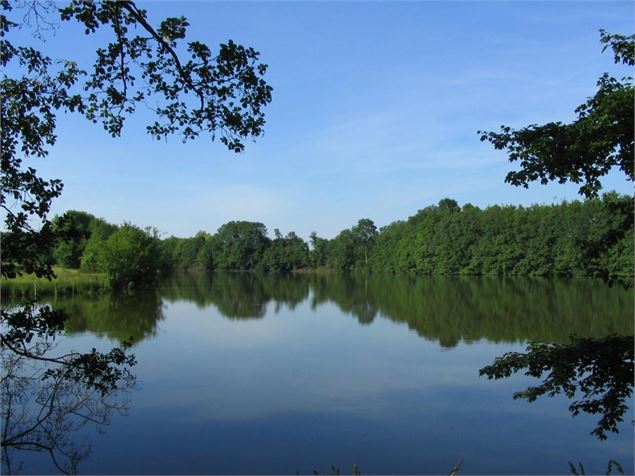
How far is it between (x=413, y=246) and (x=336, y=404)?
2532 inches

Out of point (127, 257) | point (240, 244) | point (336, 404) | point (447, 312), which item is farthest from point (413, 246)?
point (336, 404)

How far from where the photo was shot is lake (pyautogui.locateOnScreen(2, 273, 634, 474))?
7.93 meters

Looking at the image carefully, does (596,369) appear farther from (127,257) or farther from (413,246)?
(413,246)

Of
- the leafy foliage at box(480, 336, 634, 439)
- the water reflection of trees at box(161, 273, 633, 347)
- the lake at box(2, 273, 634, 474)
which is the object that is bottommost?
the lake at box(2, 273, 634, 474)

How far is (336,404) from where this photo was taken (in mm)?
10680

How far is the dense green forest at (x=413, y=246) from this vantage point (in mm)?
5204

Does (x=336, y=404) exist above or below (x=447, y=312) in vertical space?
below

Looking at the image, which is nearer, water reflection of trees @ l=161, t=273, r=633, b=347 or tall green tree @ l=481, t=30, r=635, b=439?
tall green tree @ l=481, t=30, r=635, b=439

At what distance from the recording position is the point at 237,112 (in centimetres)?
425

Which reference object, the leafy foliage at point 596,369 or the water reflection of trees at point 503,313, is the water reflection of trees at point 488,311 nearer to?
the water reflection of trees at point 503,313

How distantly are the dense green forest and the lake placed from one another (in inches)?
116

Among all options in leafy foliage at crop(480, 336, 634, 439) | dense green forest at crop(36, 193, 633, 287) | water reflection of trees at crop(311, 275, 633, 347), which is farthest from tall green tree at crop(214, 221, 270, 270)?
leafy foliage at crop(480, 336, 634, 439)

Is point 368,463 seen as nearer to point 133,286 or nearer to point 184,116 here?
point 184,116

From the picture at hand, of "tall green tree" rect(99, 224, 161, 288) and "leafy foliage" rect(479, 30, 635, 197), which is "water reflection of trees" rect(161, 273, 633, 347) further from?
"leafy foliage" rect(479, 30, 635, 197)
